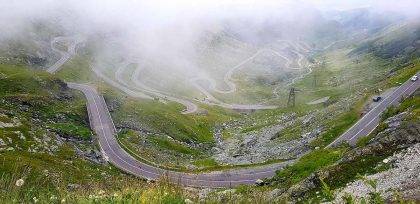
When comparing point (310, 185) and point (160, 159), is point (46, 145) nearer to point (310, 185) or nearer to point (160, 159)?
point (160, 159)

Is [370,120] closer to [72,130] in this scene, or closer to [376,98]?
[376,98]

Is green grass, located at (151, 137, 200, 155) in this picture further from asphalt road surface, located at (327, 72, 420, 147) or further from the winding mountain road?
asphalt road surface, located at (327, 72, 420, 147)

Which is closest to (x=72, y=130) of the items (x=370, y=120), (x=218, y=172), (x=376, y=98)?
(x=218, y=172)

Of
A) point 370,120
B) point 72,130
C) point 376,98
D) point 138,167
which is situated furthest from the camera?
point 376,98

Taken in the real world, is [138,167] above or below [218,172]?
below

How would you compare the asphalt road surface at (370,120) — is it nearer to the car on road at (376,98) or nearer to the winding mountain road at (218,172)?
the winding mountain road at (218,172)
